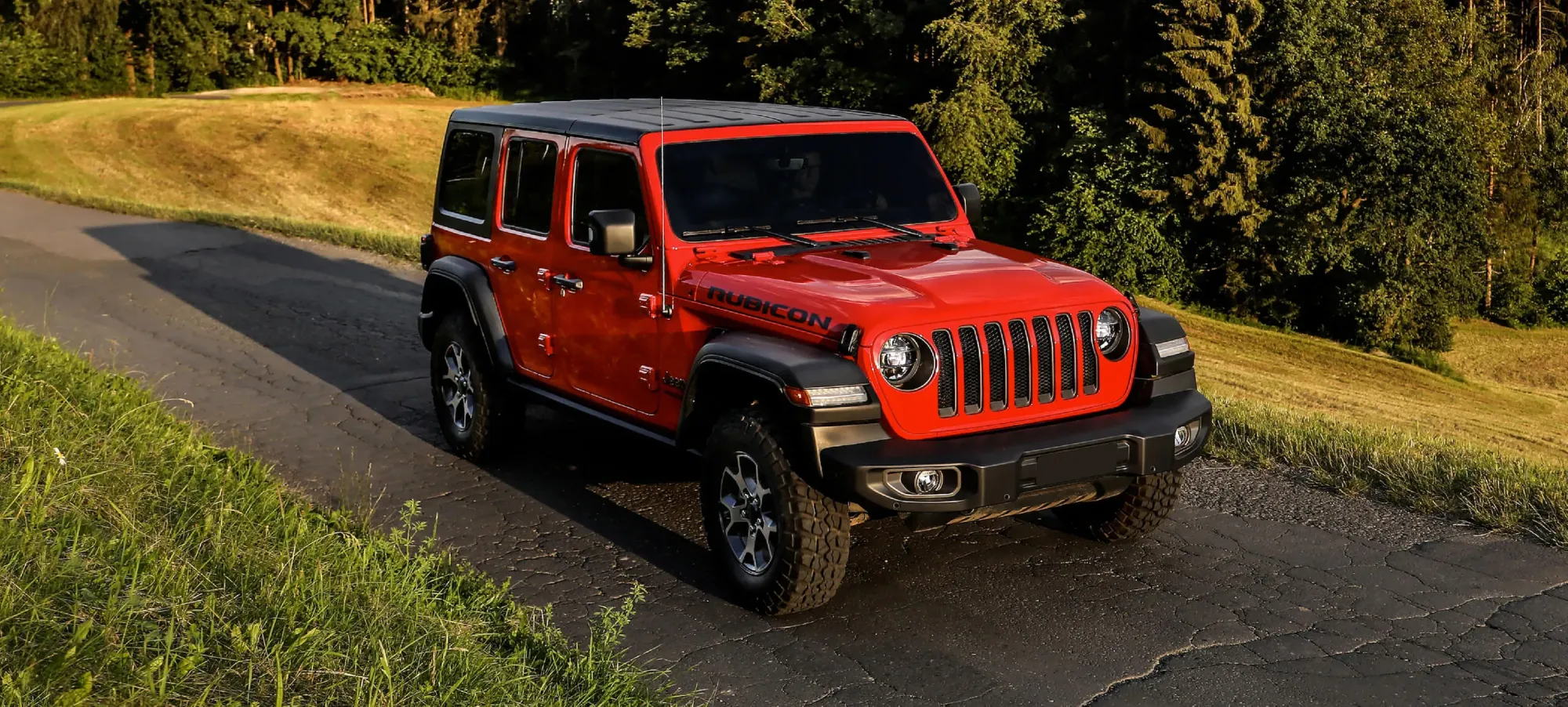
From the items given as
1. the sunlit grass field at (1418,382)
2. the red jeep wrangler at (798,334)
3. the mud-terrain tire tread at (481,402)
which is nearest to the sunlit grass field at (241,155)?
the sunlit grass field at (1418,382)

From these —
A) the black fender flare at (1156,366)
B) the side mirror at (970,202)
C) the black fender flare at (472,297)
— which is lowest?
the black fender flare at (472,297)

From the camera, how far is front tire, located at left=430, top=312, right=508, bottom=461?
8.20 m

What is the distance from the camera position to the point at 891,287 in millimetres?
6074

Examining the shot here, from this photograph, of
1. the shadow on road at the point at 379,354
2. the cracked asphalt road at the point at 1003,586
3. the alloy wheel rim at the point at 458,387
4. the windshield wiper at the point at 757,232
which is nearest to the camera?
the cracked asphalt road at the point at 1003,586

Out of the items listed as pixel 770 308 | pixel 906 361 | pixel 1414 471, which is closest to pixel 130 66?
pixel 770 308

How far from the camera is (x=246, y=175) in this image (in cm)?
4425

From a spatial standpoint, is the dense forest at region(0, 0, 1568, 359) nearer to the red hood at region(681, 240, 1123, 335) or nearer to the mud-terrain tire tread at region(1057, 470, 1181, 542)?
the mud-terrain tire tread at region(1057, 470, 1181, 542)

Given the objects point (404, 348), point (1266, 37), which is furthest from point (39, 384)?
point (1266, 37)

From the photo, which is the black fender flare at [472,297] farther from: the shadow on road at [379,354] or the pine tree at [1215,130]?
the pine tree at [1215,130]

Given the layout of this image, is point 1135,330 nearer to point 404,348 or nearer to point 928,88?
point 404,348

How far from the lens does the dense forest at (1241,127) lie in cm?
4259

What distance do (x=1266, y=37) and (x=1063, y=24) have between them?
7.24m

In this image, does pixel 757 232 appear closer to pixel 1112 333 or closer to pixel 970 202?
pixel 970 202

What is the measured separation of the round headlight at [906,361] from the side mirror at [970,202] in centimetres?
190
